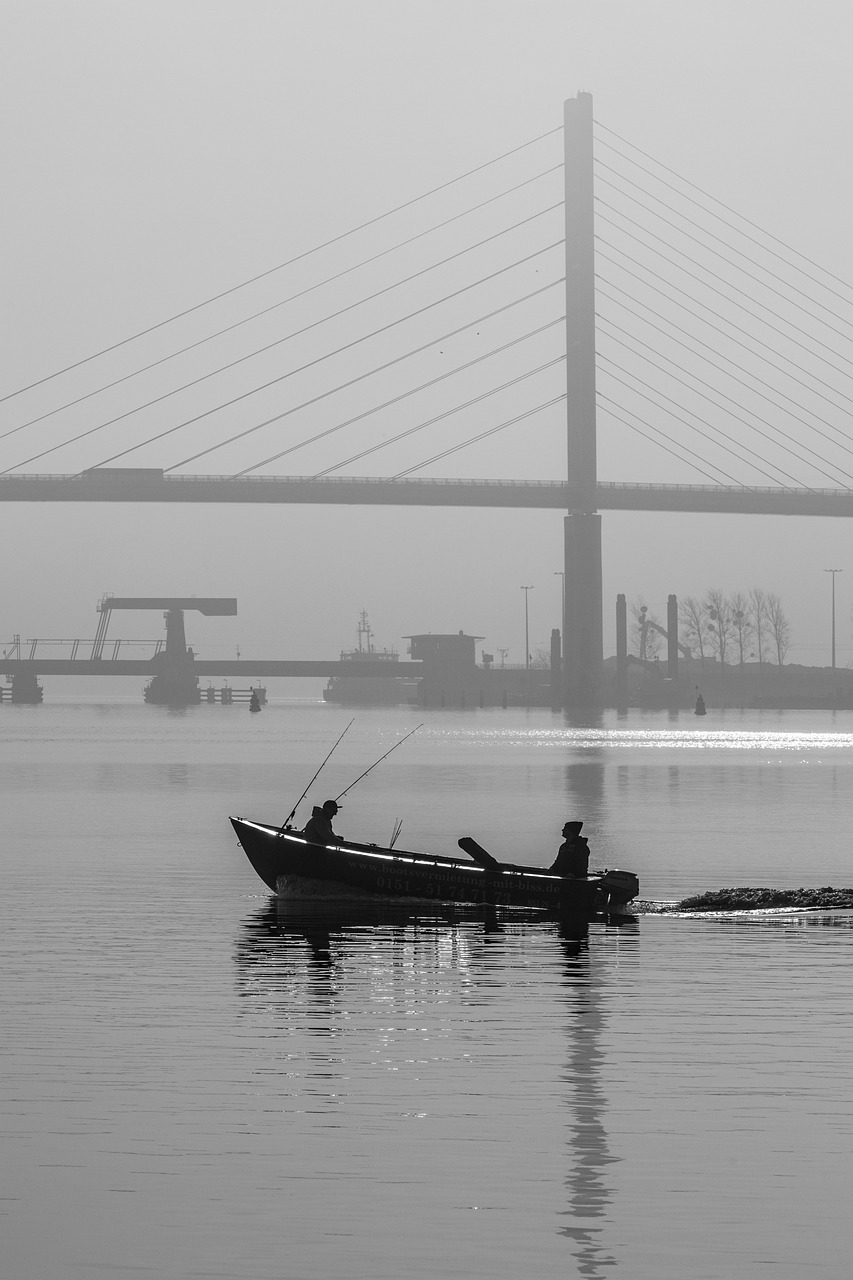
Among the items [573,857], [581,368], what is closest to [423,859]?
[573,857]

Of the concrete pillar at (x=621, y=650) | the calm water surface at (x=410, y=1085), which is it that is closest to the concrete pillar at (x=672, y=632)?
the concrete pillar at (x=621, y=650)

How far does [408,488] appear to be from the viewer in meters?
85.7

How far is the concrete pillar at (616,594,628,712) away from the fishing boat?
105 m

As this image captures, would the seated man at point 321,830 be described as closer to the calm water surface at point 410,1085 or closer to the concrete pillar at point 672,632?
the calm water surface at point 410,1085

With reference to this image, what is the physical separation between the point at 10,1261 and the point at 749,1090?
14.5ft

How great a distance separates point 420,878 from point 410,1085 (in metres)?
7.53

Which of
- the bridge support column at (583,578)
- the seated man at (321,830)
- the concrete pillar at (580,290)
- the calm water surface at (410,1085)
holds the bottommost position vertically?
the calm water surface at (410,1085)

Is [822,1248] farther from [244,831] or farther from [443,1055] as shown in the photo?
[244,831]

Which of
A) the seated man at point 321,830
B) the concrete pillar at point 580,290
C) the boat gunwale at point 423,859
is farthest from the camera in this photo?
the concrete pillar at point 580,290

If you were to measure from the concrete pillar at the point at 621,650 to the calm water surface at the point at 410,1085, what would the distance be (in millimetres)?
99012

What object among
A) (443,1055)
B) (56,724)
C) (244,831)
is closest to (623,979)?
(443,1055)

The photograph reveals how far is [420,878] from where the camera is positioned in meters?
17.2

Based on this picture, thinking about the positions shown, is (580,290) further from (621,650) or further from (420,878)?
(420,878)

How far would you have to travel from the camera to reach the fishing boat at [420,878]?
1669cm
